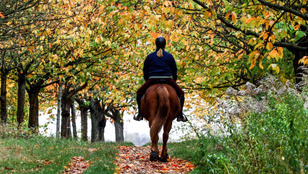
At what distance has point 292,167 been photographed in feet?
13.7

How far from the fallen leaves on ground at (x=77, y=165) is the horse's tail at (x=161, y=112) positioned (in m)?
2.18

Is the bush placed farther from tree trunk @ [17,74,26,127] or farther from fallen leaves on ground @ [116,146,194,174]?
tree trunk @ [17,74,26,127]

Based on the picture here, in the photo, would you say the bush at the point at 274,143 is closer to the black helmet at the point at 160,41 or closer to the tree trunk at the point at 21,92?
the black helmet at the point at 160,41

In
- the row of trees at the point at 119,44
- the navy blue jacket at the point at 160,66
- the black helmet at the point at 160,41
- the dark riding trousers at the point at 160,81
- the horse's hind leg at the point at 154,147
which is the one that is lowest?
the horse's hind leg at the point at 154,147

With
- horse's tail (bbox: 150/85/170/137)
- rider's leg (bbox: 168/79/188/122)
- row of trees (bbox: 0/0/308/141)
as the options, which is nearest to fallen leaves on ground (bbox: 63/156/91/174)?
horse's tail (bbox: 150/85/170/137)

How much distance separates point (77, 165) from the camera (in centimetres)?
920

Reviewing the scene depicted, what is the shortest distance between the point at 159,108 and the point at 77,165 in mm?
2997

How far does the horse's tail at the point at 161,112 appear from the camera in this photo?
29.0 feet

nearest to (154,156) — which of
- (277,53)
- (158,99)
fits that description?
(158,99)

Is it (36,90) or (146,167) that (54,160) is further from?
(36,90)

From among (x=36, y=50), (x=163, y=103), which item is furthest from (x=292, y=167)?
(x=36, y=50)

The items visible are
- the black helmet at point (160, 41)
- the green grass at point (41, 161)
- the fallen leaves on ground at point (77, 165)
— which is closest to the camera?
the green grass at point (41, 161)

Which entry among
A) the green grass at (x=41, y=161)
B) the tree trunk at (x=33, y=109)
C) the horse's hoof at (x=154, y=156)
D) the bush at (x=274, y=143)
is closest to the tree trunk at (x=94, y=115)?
the tree trunk at (x=33, y=109)

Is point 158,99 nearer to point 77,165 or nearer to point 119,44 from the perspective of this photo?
point 77,165
